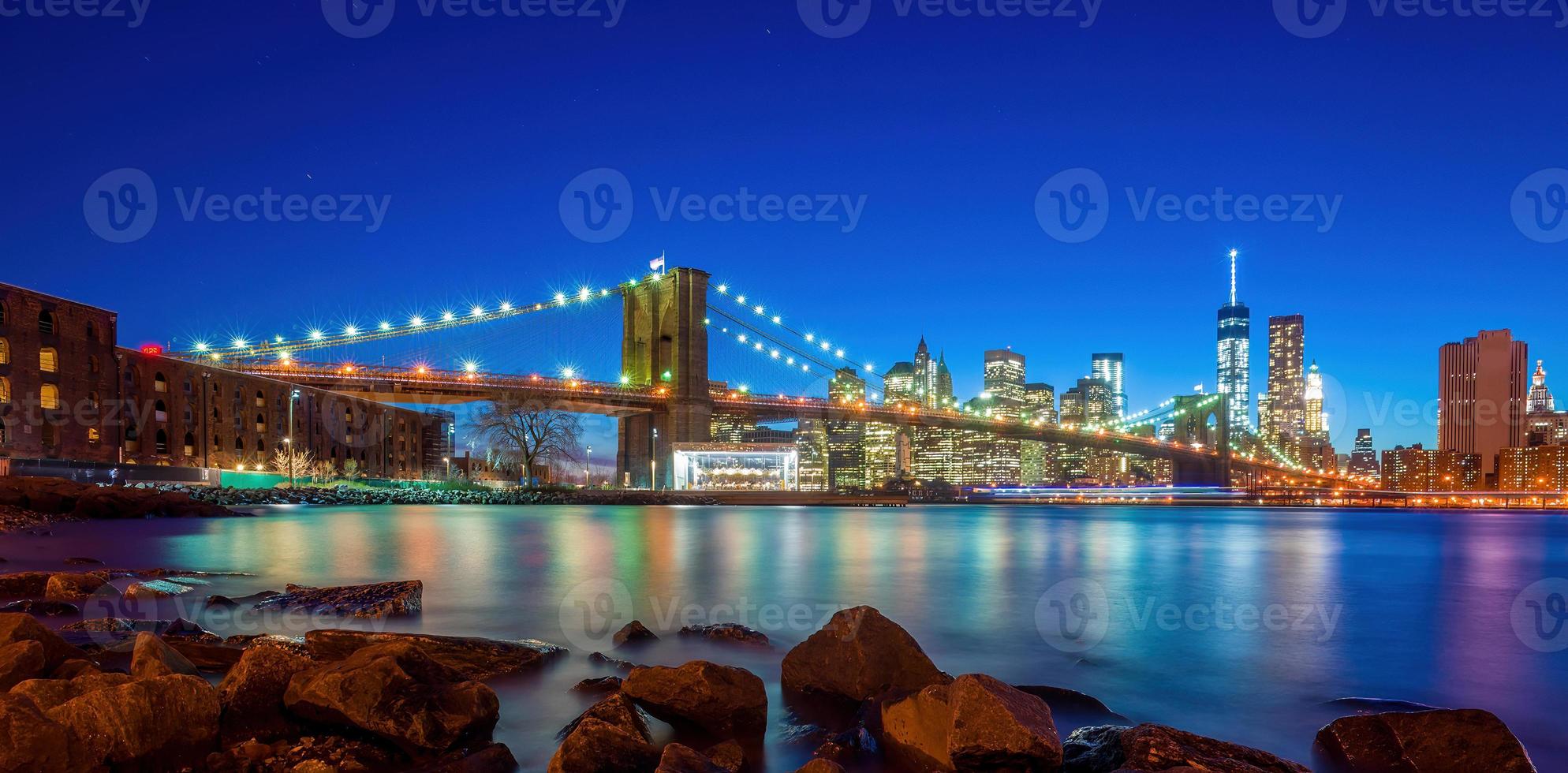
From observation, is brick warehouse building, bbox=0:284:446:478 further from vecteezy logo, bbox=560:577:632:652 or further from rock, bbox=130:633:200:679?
rock, bbox=130:633:200:679

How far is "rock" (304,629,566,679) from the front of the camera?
5.72 meters

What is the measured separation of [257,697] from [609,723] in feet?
6.40

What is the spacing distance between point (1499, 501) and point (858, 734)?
412 ft

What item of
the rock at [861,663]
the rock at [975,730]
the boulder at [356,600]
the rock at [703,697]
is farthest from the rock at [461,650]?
the rock at [975,730]

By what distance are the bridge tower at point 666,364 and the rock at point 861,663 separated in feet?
171

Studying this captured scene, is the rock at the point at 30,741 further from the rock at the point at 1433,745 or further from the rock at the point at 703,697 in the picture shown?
the rock at the point at 1433,745

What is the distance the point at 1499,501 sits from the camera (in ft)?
325

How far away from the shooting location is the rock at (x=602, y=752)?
4.04 meters

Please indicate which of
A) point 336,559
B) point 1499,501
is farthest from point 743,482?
point 1499,501

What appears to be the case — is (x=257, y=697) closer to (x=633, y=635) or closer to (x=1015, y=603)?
(x=633, y=635)

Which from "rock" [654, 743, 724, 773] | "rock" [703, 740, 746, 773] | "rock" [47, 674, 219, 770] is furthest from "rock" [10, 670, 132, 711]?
"rock" [703, 740, 746, 773]

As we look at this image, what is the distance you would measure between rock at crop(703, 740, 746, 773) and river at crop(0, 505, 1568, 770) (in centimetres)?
30
